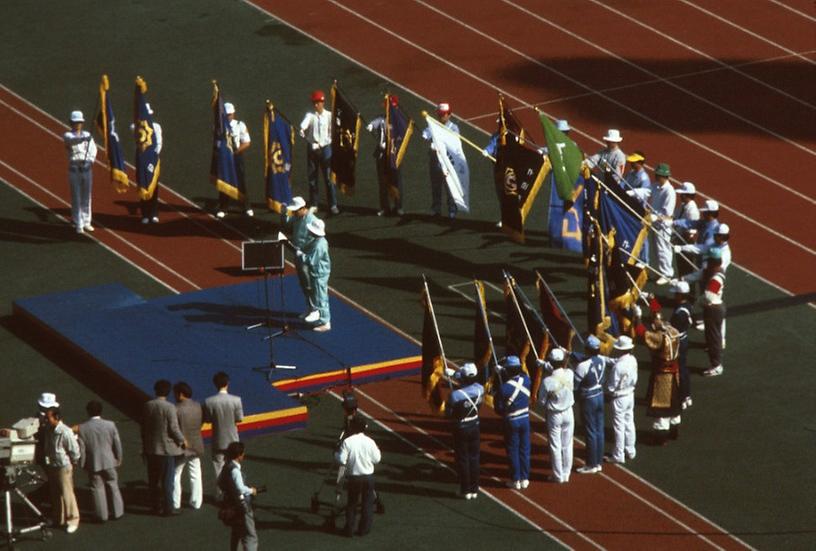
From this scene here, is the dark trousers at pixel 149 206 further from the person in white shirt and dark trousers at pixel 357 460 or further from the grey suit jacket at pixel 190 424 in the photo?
the person in white shirt and dark trousers at pixel 357 460

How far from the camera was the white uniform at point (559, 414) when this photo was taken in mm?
28219

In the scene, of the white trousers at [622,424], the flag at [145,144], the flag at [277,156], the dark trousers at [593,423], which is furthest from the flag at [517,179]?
the flag at [145,144]

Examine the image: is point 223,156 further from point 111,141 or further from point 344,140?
point 344,140

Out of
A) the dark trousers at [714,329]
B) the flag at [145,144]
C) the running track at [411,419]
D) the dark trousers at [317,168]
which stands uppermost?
the flag at [145,144]

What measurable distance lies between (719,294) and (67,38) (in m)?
19.0

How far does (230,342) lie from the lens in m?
32.0

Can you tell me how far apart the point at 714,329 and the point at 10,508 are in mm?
10531

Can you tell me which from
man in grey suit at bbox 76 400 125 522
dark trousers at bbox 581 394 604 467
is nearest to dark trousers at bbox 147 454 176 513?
man in grey suit at bbox 76 400 125 522

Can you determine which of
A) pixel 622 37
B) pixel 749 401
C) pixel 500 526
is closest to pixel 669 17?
pixel 622 37

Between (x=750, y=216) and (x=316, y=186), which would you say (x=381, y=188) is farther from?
(x=750, y=216)

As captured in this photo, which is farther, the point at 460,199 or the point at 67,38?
A: the point at 67,38

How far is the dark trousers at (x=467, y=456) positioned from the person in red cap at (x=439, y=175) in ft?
29.6

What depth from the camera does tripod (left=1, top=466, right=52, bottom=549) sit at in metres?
26.5

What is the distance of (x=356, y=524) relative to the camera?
27203mm
